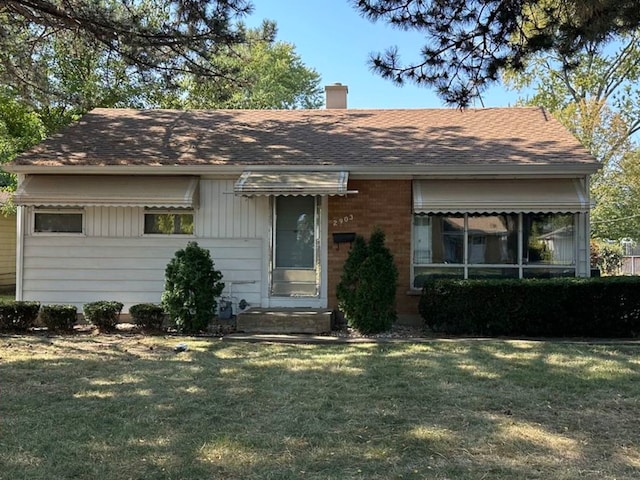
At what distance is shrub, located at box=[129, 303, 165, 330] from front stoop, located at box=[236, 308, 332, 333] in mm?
1367

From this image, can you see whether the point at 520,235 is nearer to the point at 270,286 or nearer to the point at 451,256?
the point at 451,256

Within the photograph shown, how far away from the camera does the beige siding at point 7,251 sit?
21141 mm

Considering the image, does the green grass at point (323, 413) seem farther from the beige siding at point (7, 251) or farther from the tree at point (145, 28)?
the beige siding at point (7, 251)

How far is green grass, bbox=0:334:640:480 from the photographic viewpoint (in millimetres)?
3881

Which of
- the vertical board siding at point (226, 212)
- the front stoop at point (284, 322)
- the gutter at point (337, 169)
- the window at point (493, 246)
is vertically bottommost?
the front stoop at point (284, 322)

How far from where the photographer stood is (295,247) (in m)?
10.6

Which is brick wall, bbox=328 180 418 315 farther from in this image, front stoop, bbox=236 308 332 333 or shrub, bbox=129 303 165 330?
shrub, bbox=129 303 165 330

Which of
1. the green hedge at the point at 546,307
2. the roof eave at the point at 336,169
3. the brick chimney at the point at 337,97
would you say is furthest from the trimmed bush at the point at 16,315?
the brick chimney at the point at 337,97

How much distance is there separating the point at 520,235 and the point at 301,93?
35569 millimetres

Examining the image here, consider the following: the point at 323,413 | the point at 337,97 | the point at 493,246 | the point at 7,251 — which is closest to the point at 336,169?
the point at 493,246

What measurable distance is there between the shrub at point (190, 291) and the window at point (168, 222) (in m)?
1.36

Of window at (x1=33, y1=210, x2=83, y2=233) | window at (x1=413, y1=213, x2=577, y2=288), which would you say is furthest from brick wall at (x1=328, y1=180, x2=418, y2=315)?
window at (x1=33, y1=210, x2=83, y2=233)

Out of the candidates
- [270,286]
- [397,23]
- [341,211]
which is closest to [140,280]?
[270,286]

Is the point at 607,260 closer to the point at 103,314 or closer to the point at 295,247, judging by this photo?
the point at 295,247
